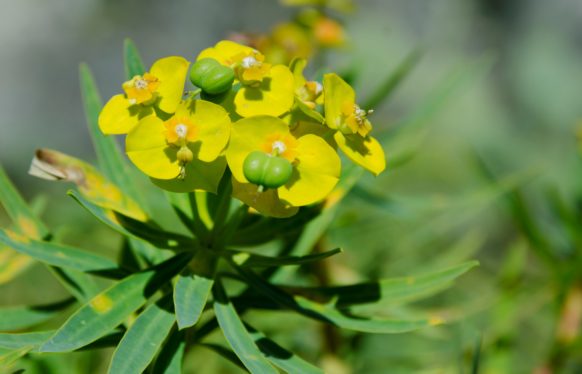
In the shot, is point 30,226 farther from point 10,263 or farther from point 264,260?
point 264,260

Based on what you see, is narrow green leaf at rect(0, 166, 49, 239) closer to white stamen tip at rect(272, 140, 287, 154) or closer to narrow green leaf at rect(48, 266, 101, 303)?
narrow green leaf at rect(48, 266, 101, 303)

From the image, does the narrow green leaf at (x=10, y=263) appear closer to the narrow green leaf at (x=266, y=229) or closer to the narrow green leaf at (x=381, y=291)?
the narrow green leaf at (x=266, y=229)

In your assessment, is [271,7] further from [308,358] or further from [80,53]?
[308,358]

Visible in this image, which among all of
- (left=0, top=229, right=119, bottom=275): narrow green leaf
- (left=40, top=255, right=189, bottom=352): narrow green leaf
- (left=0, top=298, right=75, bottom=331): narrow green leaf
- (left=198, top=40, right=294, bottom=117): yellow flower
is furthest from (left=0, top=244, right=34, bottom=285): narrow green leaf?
(left=198, top=40, right=294, bottom=117): yellow flower

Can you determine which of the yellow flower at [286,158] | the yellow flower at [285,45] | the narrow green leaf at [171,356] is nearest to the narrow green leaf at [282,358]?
the narrow green leaf at [171,356]

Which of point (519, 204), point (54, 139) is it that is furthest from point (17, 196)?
point (54, 139)
